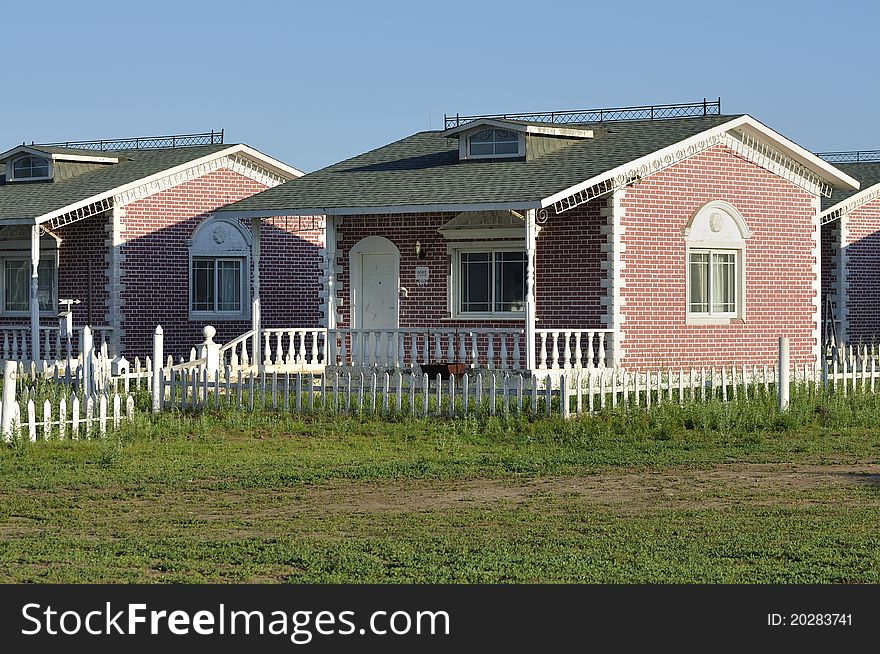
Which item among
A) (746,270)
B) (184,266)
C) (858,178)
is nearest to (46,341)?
(184,266)

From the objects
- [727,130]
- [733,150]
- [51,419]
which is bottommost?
[51,419]

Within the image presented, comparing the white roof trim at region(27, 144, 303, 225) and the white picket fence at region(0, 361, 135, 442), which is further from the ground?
the white roof trim at region(27, 144, 303, 225)

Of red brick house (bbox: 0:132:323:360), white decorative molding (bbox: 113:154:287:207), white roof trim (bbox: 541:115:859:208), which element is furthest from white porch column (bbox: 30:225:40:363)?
white roof trim (bbox: 541:115:859:208)

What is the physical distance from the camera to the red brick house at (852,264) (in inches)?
Result: 1382

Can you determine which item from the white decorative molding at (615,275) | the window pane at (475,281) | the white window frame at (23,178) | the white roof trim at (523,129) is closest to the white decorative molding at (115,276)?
the white window frame at (23,178)

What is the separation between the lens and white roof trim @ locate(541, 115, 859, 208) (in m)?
23.2

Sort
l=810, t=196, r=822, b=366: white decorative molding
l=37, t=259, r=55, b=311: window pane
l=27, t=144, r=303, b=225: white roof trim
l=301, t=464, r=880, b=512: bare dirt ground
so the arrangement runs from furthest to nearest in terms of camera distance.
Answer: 1. l=37, t=259, r=55, b=311: window pane
2. l=27, t=144, r=303, b=225: white roof trim
3. l=810, t=196, r=822, b=366: white decorative molding
4. l=301, t=464, r=880, b=512: bare dirt ground

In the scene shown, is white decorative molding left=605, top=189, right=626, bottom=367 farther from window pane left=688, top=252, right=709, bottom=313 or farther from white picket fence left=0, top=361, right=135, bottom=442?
white picket fence left=0, top=361, right=135, bottom=442

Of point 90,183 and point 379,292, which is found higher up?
point 90,183

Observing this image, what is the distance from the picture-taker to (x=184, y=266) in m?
32.3

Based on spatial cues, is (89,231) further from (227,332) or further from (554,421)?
(554,421)

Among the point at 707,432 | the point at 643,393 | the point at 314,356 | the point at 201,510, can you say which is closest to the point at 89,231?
the point at 314,356

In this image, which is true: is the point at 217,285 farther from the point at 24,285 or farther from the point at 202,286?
the point at 24,285

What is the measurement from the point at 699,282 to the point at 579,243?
102 inches
